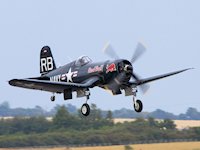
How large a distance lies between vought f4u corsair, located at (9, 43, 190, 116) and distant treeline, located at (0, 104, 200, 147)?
32.3 meters

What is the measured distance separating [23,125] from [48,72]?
35.4m

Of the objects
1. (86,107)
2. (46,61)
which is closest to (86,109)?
(86,107)

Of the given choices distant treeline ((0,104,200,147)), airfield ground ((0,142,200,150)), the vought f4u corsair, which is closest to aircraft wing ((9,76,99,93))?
the vought f4u corsair

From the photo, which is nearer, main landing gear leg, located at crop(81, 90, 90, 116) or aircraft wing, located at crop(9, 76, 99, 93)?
aircraft wing, located at crop(9, 76, 99, 93)

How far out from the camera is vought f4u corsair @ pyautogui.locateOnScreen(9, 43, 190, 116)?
4172 cm

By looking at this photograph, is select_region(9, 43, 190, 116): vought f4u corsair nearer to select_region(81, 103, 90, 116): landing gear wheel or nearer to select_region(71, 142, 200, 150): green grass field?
select_region(81, 103, 90, 116): landing gear wheel

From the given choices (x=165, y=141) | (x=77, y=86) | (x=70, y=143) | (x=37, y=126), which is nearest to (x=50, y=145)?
(x=70, y=143)

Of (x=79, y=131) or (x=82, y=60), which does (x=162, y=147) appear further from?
→ (x=82, y=60)

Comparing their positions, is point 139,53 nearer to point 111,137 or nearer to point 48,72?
point 48,72

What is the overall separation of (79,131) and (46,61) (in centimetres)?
3364

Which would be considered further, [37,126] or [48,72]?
[37,126]

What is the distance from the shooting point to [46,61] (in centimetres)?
5006

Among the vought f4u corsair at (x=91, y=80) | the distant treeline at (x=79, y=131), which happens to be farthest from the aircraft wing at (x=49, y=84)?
the distant treeline at (x=79, y=131)

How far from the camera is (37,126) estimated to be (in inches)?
3263
